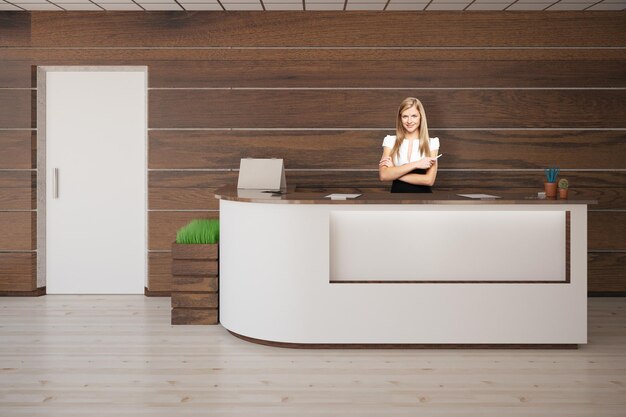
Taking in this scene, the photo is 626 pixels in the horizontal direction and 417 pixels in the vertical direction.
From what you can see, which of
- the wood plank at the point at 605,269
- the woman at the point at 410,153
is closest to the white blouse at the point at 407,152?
the woman at the point at 410,153

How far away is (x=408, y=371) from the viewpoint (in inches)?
153

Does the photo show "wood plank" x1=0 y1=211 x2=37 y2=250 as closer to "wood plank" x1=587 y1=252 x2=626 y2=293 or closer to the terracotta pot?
the terracotta pot

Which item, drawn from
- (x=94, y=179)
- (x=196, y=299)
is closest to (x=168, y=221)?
(x=94, y=179)

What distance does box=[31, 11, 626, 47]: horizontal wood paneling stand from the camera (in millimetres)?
6160

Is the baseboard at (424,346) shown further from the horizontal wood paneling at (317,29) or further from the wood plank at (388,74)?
the horizontal wood paneling at (317,29)

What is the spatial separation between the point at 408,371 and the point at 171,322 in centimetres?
202

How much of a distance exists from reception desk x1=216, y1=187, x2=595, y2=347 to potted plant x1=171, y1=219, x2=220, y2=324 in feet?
2.71

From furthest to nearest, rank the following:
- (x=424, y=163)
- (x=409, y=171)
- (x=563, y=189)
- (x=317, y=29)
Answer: (x=317, y=29), (x=409, y=171), (x=424, y=163), (x=563, y=189)

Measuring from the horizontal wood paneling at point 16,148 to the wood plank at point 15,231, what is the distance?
1.55 feet

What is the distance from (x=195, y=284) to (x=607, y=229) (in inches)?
152

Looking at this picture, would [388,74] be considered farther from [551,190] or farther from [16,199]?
[16,199]

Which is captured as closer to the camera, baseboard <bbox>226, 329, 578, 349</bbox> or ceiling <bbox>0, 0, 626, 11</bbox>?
baseboard <bbox>226, 329, 578, 349</bbox>

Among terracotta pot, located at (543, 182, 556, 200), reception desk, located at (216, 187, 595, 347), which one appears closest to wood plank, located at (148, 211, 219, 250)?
reception desk, located at (216, 187, 595, 347)

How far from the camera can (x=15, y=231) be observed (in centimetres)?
627
